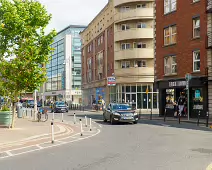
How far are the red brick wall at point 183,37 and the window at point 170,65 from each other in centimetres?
39

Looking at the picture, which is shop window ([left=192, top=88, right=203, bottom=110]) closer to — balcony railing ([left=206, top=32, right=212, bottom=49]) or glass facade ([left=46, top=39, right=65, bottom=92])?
balcony railing ([left=206, top=32, right=212, bottom=49])

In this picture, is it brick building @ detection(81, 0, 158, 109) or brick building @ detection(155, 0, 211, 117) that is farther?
brick building @ detection(81, 0, 158, 109)

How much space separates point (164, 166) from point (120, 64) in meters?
43.5

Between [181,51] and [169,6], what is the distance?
192 inches

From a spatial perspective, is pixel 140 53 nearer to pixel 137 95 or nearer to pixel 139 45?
pixel 139 45

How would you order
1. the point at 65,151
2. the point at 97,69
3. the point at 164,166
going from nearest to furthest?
the point at 164,166
the point at 65,151
the point at 97,69

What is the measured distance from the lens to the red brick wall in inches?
1098

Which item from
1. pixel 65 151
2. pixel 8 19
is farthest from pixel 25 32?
pixel 65 151

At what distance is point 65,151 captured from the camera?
11062mm

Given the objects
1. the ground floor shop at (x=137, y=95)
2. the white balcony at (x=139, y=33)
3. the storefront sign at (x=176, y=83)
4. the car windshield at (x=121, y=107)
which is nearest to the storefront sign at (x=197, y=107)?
the storefront sign at (x=176, y=83)

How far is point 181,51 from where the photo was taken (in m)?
30.3

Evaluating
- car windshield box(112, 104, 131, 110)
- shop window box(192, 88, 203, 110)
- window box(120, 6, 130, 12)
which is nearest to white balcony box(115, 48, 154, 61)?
window box(120, 6, 130, 12)

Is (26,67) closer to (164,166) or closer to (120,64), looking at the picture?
(164,166)

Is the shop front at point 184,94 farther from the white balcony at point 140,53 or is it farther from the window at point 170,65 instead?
the white balcony at point 140,53
